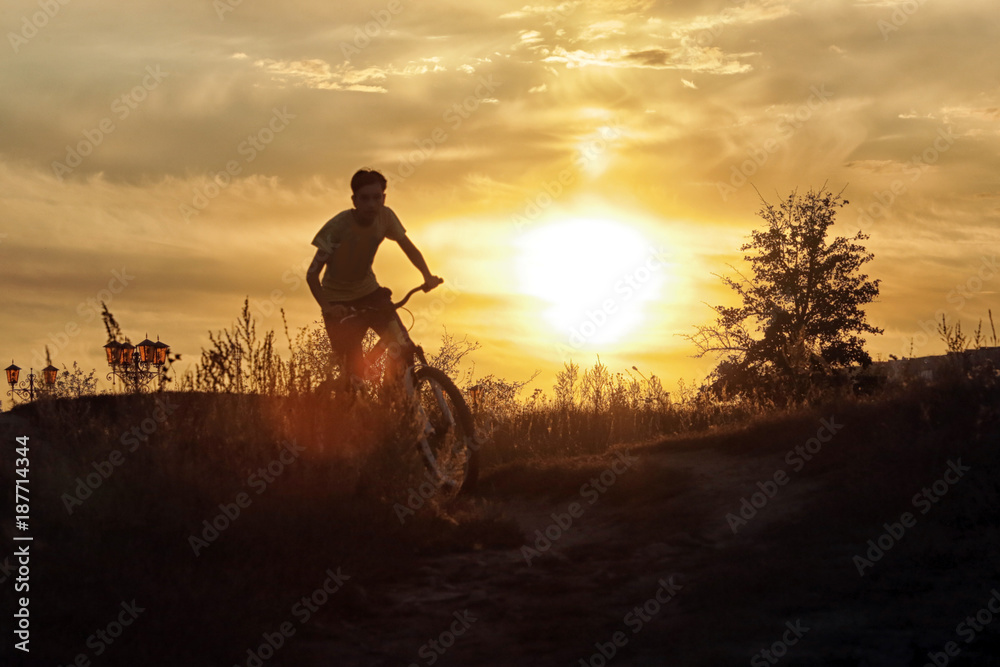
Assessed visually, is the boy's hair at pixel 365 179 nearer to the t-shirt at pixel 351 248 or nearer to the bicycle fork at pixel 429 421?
the t-shirt at pixel 351 248

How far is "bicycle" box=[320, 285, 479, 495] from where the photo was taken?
Answer: 764cm

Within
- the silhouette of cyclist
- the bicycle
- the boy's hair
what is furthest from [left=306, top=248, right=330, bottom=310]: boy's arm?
the boy's hair

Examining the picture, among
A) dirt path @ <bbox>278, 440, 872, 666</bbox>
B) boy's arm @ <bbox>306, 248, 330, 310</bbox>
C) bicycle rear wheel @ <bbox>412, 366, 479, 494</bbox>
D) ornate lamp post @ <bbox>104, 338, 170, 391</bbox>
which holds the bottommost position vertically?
dirt path @ <bbox>278, 440, 872, 666</bbox>

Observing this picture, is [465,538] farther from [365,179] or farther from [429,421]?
[365,179]

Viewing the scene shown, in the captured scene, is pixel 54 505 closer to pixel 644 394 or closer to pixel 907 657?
pixel 907 657

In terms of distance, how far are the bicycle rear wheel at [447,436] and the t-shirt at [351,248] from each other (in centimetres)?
96

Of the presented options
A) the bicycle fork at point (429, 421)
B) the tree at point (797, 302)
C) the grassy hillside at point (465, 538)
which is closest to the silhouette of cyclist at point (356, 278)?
the bicycle fork at point (429, 421)

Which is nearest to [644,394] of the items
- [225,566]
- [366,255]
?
[366,255]

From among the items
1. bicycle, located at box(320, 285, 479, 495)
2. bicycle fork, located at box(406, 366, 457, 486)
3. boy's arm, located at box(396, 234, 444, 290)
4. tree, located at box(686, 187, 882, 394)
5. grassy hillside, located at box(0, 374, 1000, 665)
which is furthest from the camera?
tree, located at box(686, 187, 882, 394)

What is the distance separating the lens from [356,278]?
797 centimetres

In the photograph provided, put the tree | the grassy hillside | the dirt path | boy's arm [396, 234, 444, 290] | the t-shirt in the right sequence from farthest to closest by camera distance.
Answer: the tree < boy's arm [396, 234, 444, 290] < the t-shirt < the grassy hillside < the dirt path

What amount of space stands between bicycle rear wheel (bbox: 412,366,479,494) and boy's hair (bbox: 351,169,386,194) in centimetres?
168

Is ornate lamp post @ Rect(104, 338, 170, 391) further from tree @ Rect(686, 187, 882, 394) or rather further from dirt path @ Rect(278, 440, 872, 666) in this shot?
tree @ Rect(686, 187, 882, 394)

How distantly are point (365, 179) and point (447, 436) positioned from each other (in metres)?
2.33
